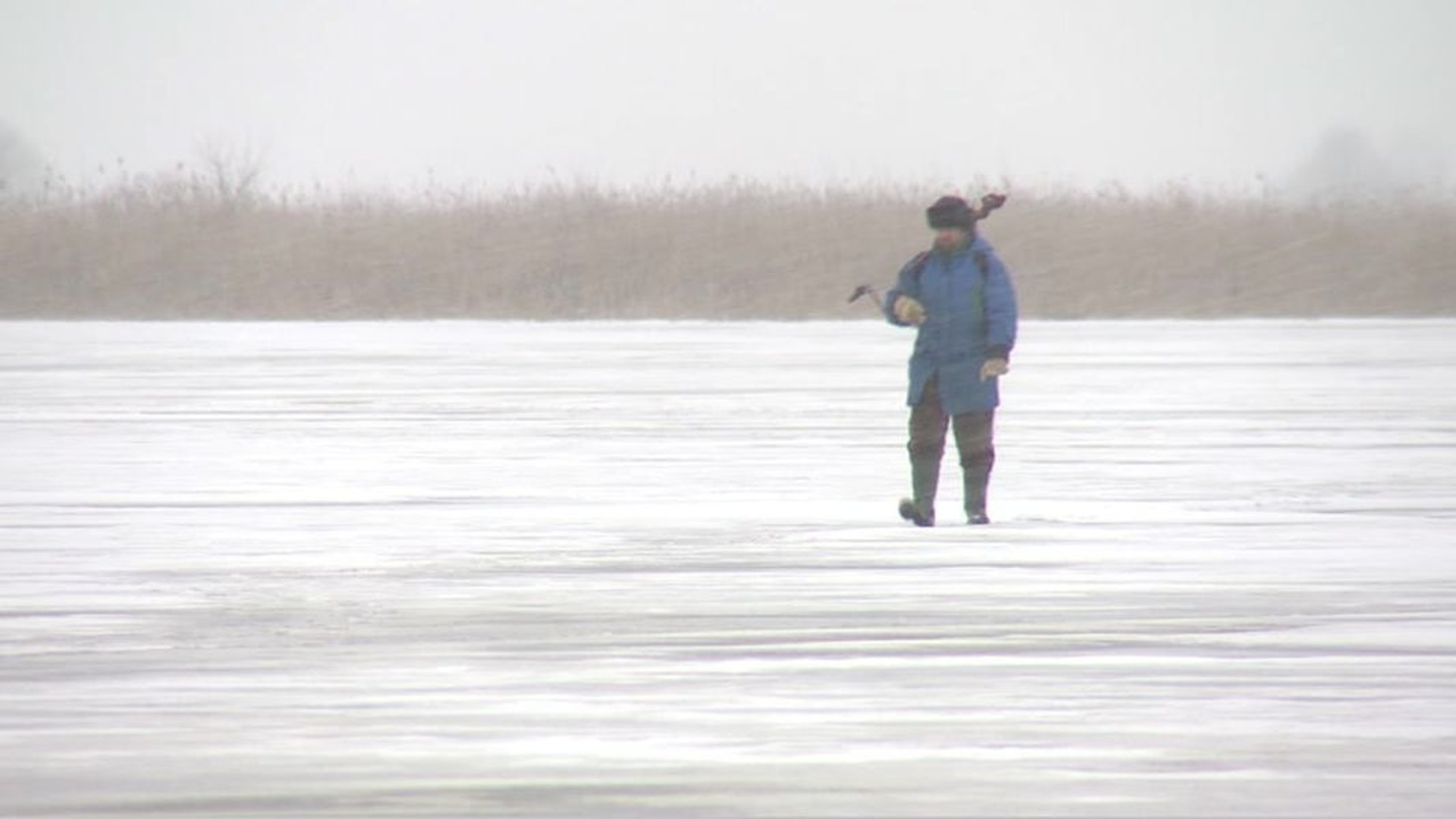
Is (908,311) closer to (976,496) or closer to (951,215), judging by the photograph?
(951,215)

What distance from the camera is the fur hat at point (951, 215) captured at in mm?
12719

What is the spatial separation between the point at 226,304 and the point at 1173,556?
31.8 metres

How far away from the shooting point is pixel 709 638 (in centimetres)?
909

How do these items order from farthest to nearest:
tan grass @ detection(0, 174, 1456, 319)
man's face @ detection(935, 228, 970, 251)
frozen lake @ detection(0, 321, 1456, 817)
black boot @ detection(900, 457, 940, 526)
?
tan grass @ detection(0, 174, 1456, 319) → black boot @ detection(900, 457, 940, 526) → man's face @ detection(935, 228, 970, 251) → frozen lake @ detection(0, 321, 1456, 817)

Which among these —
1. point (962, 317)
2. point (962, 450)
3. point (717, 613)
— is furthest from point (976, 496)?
point (717, 613)

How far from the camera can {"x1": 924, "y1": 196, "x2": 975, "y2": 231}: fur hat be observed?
41.7 feet

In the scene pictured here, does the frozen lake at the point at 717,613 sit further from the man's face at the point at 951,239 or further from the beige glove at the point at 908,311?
the man's face at the point at 951,239

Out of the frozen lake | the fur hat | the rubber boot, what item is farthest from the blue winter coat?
the frozen lake

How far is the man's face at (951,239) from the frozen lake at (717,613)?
44.9 inches

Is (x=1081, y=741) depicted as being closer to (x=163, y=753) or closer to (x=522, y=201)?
(x=163, y=753)

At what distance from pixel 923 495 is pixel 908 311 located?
2.50ft

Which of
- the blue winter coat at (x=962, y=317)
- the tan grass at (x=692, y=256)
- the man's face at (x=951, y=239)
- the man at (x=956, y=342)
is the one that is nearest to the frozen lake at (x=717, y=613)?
the man at (x=956, y=342)

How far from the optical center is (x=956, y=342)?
1291cm

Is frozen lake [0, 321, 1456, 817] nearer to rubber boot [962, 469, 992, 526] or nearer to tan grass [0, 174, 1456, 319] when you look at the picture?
rubber boot [962, 469, 992, 526]
